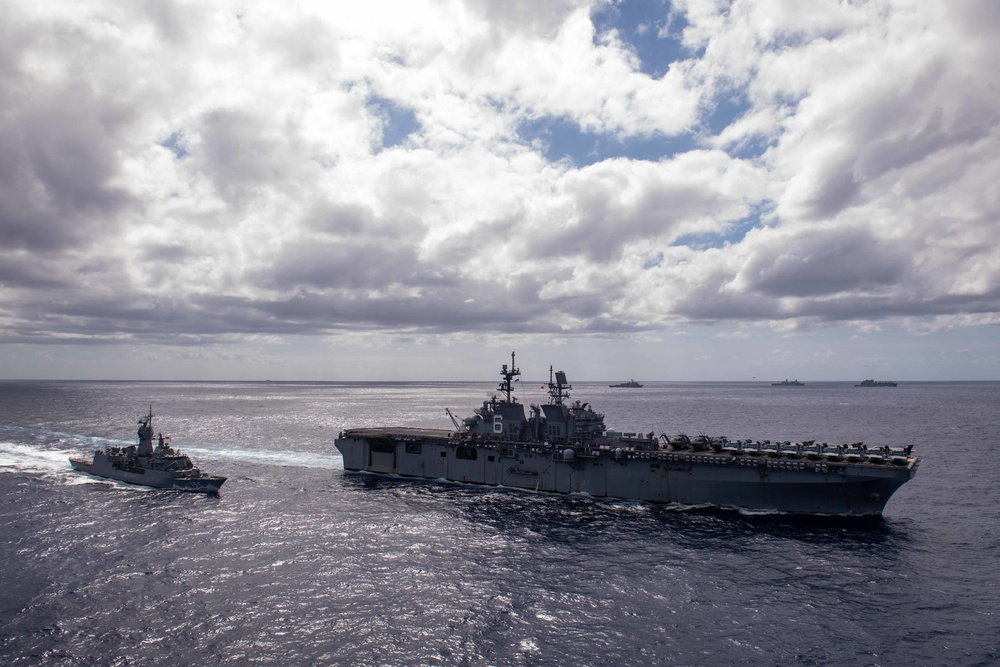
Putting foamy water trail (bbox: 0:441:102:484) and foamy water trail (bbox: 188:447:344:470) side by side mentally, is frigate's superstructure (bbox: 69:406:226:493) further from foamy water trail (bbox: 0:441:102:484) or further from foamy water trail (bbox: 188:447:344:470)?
foamy water trail (bbox: 188:447:344:470)

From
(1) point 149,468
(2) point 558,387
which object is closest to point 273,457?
(1) point 149,468

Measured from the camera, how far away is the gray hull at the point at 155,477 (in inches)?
1918

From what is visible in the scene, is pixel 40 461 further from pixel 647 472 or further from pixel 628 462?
pixel 647 472

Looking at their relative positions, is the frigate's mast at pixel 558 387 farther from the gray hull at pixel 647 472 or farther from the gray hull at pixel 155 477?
the gray hull at pixel 155 477

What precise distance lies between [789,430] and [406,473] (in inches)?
2948

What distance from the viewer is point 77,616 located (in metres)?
24.6

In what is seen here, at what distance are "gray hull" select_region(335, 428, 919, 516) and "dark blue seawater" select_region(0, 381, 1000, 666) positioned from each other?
1.90 meters

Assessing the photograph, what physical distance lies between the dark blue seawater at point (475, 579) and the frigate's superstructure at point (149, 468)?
1.58 m

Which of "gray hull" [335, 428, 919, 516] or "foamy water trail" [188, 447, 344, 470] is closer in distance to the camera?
"gray hull" [335, 428, 919, 516]

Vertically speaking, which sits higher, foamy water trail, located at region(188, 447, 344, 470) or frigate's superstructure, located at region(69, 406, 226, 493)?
frigate's superstructure, located at region(69, 406, 226, 493)

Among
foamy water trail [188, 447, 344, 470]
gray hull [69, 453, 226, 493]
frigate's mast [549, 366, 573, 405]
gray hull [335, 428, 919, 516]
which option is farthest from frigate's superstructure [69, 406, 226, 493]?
frigate's mast [549, 366, 573, 405]

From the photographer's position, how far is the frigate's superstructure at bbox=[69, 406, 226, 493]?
161 feet

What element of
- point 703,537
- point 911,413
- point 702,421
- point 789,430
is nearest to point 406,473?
point 703,537

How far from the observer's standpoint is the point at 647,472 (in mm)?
46281
